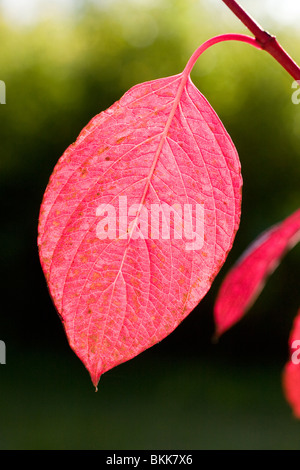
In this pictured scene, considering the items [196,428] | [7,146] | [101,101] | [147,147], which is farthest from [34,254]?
[147,147]

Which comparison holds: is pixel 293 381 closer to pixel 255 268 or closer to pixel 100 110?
pixel 255 268

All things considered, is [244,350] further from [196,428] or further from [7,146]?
[7,146]

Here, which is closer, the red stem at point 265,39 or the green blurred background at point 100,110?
the red stem at point 265,39
